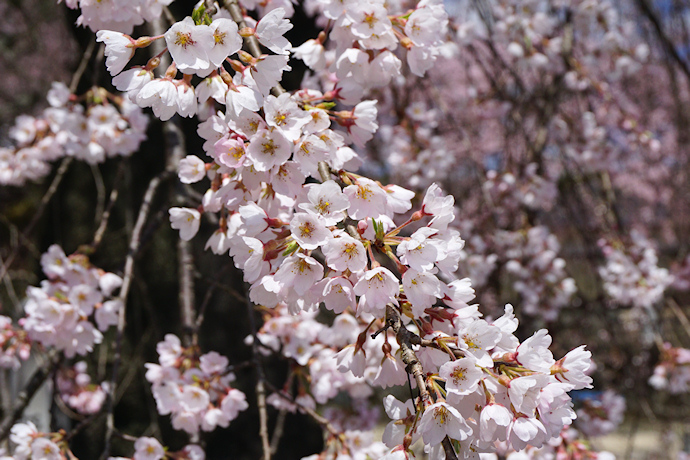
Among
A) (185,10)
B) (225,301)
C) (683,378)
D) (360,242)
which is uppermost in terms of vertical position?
(360,242)

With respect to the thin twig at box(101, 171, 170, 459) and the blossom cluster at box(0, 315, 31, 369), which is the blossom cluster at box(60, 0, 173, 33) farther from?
the blossom cluster at box(0, 315, 31, 369)

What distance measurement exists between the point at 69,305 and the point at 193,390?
40cm

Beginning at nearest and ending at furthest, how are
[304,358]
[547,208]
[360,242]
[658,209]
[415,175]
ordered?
[360,242], [304,358], [415,175], [547,208], [658,209]

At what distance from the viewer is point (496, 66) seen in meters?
2.70

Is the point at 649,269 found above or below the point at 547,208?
above

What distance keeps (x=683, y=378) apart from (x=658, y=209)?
490cm

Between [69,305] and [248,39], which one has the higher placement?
[248,39]

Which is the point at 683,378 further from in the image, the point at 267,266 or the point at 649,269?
the point at 267,266

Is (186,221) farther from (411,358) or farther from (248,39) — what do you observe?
(411,358)

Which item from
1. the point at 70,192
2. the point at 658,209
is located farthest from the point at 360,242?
the point at 658,209

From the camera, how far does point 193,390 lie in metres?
1.20

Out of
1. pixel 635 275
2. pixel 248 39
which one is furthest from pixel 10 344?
pixel 635 275

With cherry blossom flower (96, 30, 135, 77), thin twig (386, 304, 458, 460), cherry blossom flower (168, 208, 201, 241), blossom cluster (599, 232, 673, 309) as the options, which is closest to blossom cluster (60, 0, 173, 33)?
cherry blossom flower (96, 30, 135, 77)

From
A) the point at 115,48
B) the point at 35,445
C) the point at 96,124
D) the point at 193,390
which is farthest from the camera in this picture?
the point at 96,124
